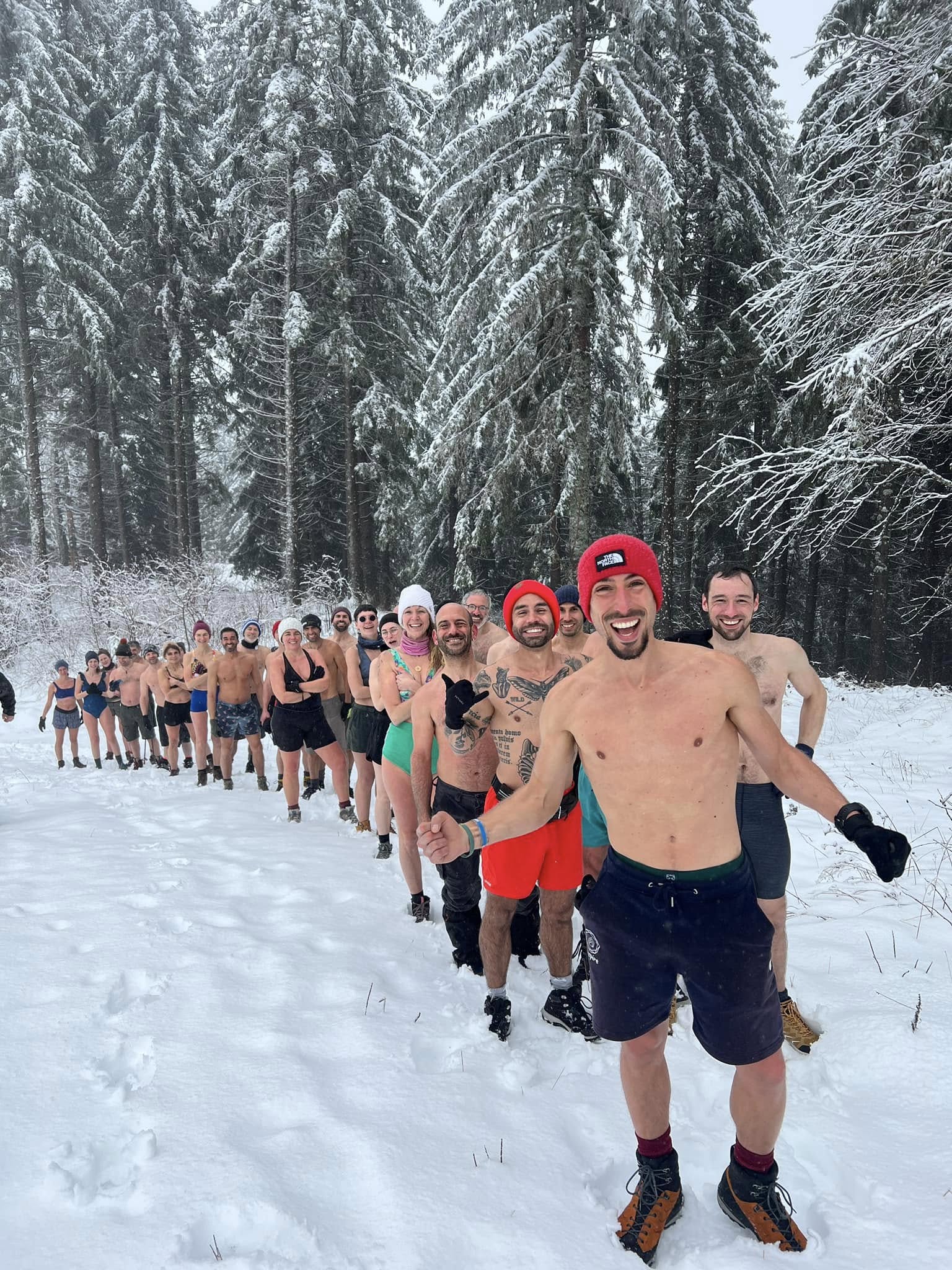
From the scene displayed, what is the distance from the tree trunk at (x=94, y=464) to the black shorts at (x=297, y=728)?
16.5 metres

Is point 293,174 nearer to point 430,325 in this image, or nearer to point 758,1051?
point 430,325

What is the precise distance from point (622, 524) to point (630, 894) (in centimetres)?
1508

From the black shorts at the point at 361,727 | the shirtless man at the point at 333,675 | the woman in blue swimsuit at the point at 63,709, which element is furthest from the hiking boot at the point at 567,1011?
the woman in blue swimsuit at the point at 63,709

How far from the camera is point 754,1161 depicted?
88.8 inches

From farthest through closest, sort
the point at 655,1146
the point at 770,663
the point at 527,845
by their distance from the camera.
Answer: the point at 770,663
the point at 527,845
the point at 655,1146

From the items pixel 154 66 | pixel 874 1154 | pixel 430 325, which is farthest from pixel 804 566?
pixel 154 66

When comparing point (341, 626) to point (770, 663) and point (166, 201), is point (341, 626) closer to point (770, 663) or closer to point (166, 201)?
point (770, 663)

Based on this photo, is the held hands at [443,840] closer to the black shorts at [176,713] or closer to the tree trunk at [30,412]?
the black shorts at [176,713]

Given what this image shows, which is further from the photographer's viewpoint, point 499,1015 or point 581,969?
point 581,969

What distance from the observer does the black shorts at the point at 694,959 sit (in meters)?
2.16

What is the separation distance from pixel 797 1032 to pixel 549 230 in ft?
39.7

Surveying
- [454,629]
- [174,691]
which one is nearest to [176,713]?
[174,691]

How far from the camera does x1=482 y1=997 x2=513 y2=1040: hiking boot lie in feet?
11.1

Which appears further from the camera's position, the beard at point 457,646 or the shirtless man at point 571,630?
the shirtless man at point 571,630
